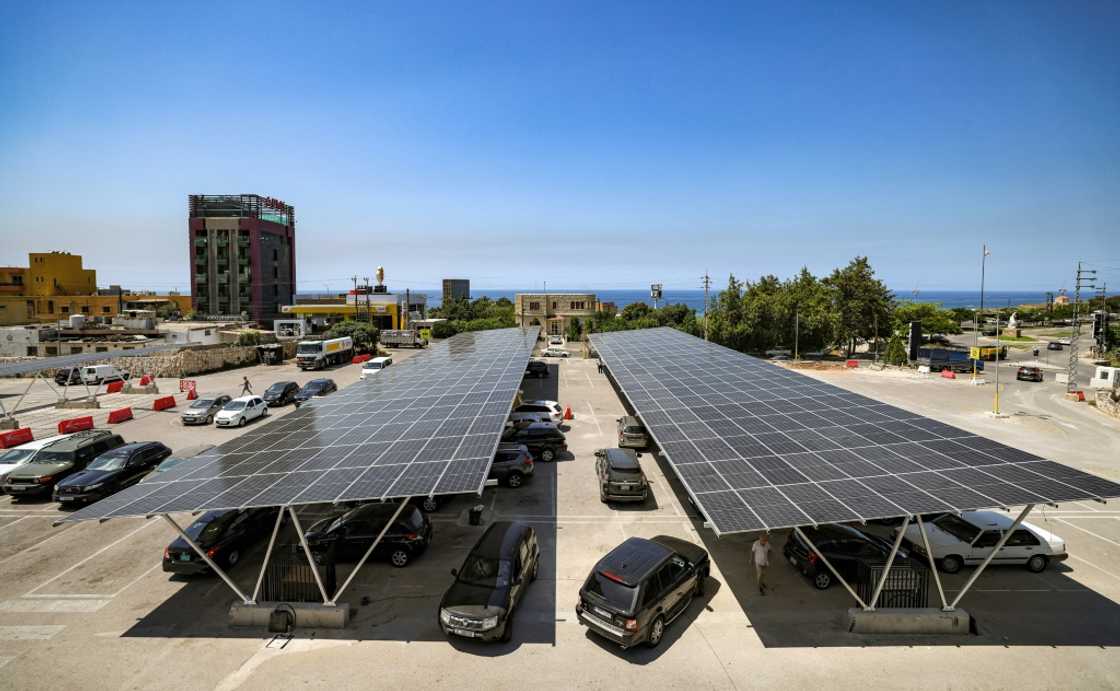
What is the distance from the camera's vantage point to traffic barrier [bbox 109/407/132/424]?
1161 inches

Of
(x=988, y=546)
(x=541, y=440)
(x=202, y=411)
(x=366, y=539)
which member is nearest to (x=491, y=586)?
(x=366, y=539)

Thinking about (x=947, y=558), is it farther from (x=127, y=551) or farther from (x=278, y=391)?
(x=278, y=391)

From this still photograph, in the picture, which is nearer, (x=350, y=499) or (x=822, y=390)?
(x=350, y=499)

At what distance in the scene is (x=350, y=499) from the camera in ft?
36.1

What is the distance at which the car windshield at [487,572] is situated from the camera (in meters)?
11.3

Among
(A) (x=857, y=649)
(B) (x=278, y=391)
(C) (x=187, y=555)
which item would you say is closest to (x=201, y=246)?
(B) (x=278, y=391)

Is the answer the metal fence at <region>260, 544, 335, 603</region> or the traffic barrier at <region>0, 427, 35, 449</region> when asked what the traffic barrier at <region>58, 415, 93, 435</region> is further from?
the metal fence at <region>260, 544, 335, 603</region>

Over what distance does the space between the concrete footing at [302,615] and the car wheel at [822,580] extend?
11.0 m

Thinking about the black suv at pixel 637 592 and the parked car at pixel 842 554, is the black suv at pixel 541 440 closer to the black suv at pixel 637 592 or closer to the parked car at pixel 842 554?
the black suv at pixel 637 592

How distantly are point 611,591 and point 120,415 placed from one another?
32363 mm

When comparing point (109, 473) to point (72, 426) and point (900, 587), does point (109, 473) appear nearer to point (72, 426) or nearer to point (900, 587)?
point (72, 426)

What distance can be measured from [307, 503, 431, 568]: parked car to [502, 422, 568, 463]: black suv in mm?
8978

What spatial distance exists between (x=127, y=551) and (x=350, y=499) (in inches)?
359

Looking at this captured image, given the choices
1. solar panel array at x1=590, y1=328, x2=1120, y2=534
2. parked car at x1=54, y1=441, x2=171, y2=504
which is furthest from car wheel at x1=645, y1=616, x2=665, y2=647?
parked car at x1=54, y1=441, x2=171, y2=504
